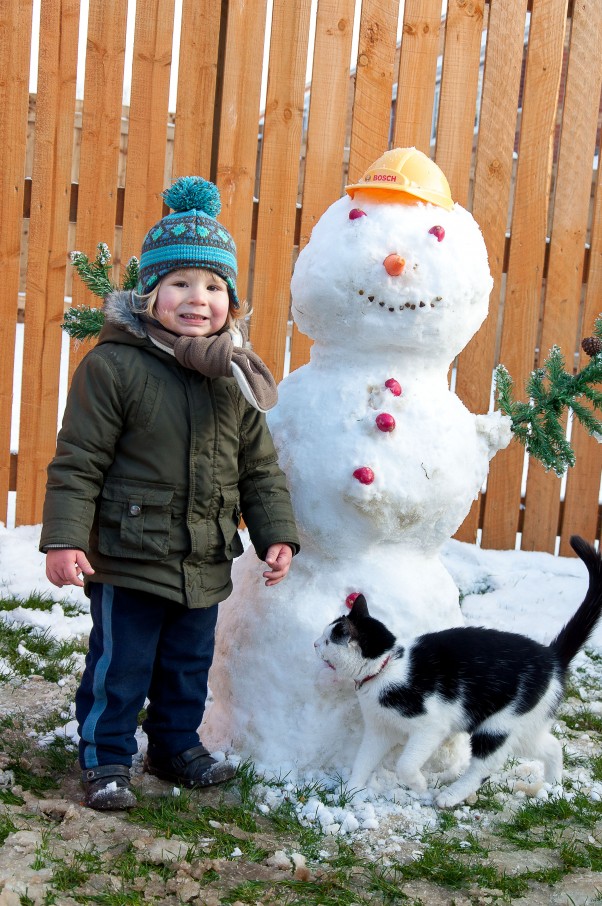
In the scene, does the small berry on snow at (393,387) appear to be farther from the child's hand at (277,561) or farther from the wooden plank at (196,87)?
the wooden plank at (196,87)

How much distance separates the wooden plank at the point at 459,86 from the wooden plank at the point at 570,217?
1.81ft

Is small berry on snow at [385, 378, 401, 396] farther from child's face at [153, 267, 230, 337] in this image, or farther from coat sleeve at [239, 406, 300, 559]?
child's face at [153, 267, 230, 337]

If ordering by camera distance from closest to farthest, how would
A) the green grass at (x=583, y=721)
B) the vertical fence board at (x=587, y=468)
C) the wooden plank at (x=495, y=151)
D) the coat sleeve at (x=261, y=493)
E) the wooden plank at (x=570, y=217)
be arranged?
the coat sleeve at (x=261, y=493)
the green grass at (x=583, y=721)
the wooden plank at (x=495, y=151)
the wooden plank at (x=570, y=217)
the vertical fence board at (x=587, y=468)

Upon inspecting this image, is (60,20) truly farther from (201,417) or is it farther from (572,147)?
(201,417)

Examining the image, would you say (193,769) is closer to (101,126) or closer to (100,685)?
(100,685)

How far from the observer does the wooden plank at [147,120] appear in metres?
4.84

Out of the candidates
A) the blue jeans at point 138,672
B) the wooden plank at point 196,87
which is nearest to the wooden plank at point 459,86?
the wooden plank at point 196,87

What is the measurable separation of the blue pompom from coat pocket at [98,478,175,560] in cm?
82

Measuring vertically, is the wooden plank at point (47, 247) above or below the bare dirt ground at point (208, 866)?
above

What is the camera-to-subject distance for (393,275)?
2760 millimetres

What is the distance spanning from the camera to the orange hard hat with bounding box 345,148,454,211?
9.34ft

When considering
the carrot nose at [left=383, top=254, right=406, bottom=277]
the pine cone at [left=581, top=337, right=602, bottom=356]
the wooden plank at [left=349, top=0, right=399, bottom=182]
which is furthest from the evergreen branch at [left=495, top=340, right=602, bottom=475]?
the wooden plank at [left=349, top=0, right=399, bottom=182]

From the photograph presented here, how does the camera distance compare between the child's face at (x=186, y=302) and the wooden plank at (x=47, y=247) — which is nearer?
the child's face at (x=186, y=302)

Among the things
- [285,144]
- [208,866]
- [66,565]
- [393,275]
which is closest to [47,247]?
[285,144]
